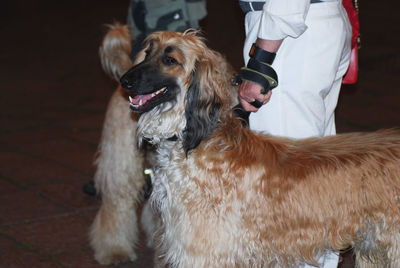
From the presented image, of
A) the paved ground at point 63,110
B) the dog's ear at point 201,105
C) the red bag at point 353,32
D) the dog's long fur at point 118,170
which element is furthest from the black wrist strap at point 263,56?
the paved ground at point 63,110

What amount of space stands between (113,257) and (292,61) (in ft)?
6.27

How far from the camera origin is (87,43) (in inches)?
457

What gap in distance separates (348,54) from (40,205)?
2.87 meters

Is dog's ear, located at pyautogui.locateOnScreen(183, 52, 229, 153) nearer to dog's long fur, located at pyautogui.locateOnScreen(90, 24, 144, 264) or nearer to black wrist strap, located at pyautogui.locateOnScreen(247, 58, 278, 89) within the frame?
black wrist strap, located at pyautogui.locateOnScreen(247, 58, 278, 89)

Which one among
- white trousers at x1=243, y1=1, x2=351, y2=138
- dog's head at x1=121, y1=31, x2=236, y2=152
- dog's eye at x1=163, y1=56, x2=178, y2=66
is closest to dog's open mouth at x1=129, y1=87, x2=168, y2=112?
dog's head at x1=121, y1=31, x2=236, y2=152

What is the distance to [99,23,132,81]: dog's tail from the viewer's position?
12.5ft

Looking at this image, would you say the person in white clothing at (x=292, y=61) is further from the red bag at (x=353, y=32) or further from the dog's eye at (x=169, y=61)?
the dog's eye at (x=169, y=61)

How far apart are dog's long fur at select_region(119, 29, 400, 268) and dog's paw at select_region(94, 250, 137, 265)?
52.2 inches

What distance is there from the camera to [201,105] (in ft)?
8.55

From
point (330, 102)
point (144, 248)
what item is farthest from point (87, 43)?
point (330, 102)

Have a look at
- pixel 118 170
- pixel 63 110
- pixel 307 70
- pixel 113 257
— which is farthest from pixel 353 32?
pixel 63 110

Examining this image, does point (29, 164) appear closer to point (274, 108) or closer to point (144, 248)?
point (144, 248)

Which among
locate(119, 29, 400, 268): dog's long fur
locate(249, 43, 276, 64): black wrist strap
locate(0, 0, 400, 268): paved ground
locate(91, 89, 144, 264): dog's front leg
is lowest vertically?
locate(0, 0, 400, 268): paved ground

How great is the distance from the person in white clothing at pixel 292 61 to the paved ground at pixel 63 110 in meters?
1.50
